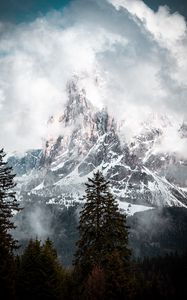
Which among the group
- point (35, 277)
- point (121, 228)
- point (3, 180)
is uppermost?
point (3, 180)

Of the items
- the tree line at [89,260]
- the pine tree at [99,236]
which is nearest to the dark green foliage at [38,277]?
the tree line at [89,260]

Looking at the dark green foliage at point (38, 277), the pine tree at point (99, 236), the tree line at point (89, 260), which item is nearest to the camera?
the tree line at point (89, 260)

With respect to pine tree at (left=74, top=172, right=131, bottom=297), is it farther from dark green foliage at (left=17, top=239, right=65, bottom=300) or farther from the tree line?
dark green foliage at (left=17, top=239, right=65, bottom=300)

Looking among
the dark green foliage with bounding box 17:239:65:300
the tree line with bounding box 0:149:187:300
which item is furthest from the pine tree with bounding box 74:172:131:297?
the dark green foliage with bounding box 17:239:65:300

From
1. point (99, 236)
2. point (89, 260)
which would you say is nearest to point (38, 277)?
point (89, 260)

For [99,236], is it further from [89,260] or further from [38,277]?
[38,277]

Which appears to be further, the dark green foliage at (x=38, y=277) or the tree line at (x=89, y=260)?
the dark green foliage at (x=38, y=277)

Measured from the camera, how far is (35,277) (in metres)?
45.0

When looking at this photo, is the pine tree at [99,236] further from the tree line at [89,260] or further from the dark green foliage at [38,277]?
the dark green foliage at [38,277]

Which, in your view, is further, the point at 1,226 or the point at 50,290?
the point at 50,290

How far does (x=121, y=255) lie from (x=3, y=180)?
1354 centimetres

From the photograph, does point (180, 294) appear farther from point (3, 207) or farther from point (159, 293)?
point (3, 207)

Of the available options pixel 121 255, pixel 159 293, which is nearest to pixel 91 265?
pixel 121 255

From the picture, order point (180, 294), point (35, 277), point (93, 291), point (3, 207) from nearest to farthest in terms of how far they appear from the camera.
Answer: point (180, 294) < point (93, 291) < point (3, 207) < point (35, 277)
